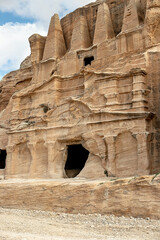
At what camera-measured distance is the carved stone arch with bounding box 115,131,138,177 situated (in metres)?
13.9

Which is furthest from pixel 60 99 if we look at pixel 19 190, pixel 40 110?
pixel 19 190

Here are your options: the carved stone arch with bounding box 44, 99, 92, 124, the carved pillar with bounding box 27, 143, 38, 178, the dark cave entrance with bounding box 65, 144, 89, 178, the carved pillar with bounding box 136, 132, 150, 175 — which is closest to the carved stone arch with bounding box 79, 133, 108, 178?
the carved stone arch with bounding box 44, 99, 92, 124

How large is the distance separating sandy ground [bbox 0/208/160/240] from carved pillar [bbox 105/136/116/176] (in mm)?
5471

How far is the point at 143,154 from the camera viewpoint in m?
13.6

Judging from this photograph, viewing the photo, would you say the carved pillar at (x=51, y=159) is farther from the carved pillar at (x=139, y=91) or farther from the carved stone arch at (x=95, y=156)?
the carved pillar at (x=139, y=91)

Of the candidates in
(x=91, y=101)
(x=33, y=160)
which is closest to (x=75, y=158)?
(x=33, y=160)

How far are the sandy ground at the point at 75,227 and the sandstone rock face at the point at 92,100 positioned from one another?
18.7 ft

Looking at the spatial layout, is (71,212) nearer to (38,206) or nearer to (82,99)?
(38,206)

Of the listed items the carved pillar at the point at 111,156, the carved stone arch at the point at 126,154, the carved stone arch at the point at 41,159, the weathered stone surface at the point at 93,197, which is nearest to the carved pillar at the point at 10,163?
the carved stone arch at the point at 41,159

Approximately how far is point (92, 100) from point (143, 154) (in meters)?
4.59

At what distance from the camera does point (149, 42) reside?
1644 centimetres

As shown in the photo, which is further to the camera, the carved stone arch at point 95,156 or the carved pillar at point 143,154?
the carved stone arch at point 95,156

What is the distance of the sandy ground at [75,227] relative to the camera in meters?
6.68

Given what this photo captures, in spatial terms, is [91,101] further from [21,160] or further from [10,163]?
[10,163]
